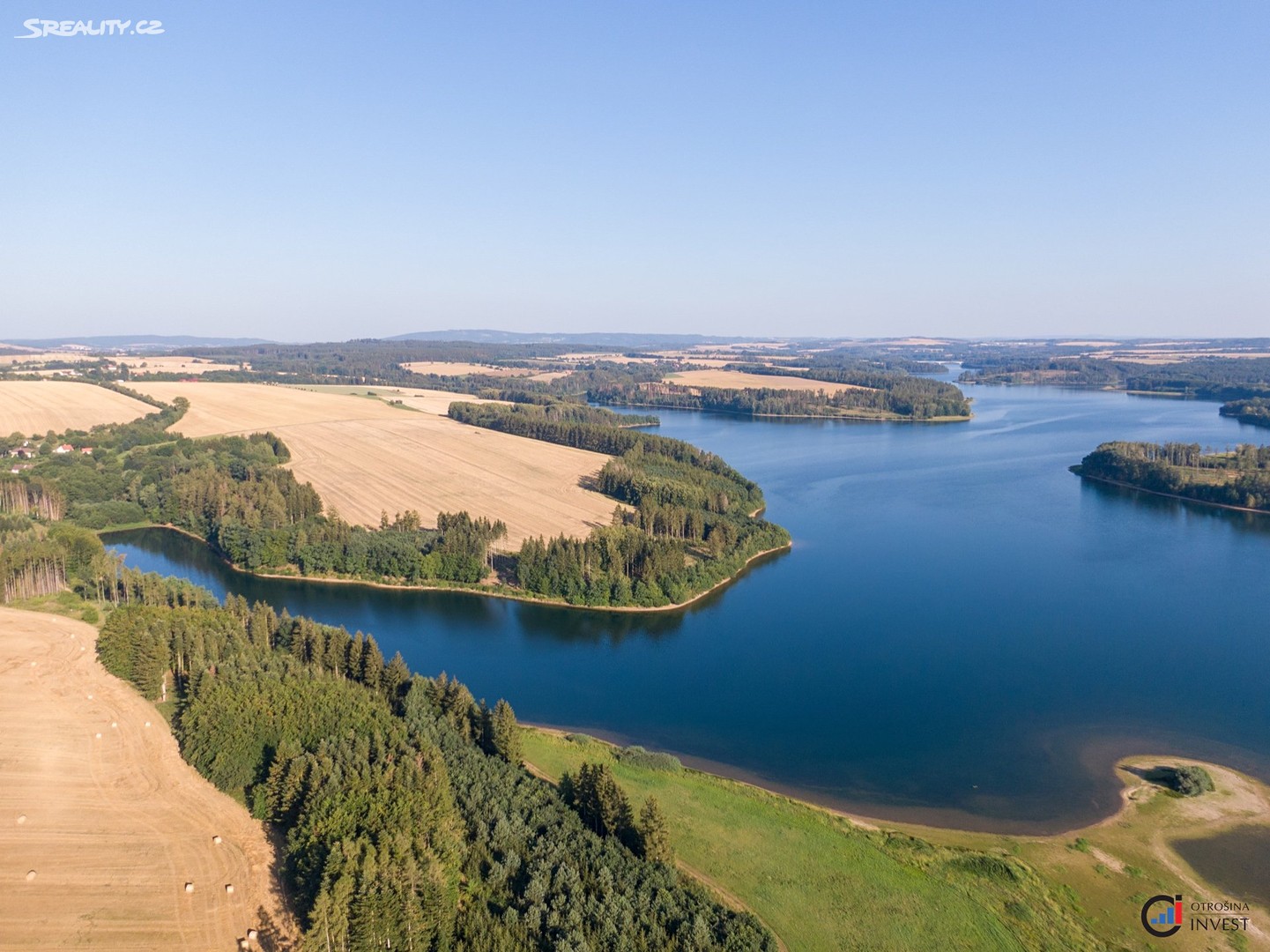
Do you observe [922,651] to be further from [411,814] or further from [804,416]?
[804,416]

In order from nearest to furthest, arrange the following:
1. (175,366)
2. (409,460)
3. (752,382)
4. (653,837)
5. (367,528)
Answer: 1. (653,837)
2. (367,528)
3. (409,460)
4. (752,382)
5. (175,366)

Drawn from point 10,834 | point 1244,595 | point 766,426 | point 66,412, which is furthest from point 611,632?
point 766,426

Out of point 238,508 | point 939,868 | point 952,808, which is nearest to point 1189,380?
point 952,808

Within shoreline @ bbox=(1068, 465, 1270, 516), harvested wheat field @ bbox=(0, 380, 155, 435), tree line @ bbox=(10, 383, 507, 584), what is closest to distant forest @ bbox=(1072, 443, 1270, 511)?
shoreline @ bbox=(1068, 465, 1270, 516)

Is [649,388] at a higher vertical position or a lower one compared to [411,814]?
higher

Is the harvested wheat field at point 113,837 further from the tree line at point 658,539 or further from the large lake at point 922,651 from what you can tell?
the tree line at point 658,539

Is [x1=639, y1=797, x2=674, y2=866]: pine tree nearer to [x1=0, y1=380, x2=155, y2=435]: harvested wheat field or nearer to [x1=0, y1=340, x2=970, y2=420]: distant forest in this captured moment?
[x1=0, y1=380, x2=155, y2=435]: harvested wheat field
